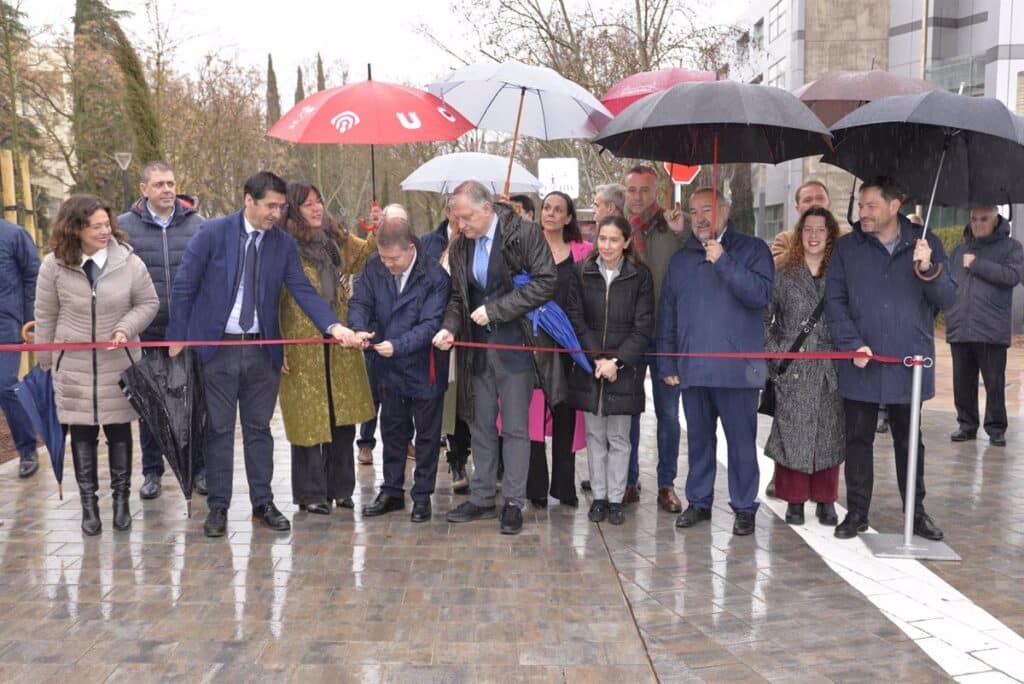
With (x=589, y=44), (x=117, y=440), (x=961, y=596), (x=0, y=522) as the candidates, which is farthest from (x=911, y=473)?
(x=589, y=44)

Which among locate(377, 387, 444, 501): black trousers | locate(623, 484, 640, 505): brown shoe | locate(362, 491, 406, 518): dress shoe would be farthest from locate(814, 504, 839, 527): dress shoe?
locate(362, 491, 406, 518): dress shoe

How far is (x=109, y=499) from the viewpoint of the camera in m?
6.54

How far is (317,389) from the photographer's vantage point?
6.01 meters

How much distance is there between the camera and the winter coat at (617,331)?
19.1 feet

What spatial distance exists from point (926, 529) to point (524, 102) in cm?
385

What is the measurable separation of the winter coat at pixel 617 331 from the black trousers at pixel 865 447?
3.98ft

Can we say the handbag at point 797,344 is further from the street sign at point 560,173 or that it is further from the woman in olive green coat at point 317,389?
the street sign at point 560,173

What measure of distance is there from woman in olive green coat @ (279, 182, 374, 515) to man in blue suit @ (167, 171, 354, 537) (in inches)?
6.4

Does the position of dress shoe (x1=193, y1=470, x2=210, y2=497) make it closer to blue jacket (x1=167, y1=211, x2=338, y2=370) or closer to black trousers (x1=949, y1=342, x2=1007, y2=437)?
blue jacket (x1=167, y1=211, x2=338, y2=370)

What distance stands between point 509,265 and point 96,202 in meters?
2.39

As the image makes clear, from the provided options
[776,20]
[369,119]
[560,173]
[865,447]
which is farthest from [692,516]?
[776,20]

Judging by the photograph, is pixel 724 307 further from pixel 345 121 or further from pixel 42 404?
pixel 42 404

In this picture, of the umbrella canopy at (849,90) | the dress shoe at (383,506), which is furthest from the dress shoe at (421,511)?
the umbrella canopy at (849,90)

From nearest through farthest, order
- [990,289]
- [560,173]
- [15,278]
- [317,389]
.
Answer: [317,389] → [15,278] → [990,289] → [560,173]
